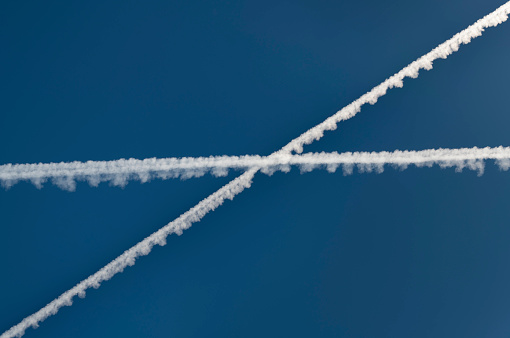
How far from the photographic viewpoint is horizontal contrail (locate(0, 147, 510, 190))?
50.4 inches

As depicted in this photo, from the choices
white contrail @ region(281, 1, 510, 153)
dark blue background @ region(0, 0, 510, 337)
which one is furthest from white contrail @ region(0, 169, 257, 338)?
white contrail @ region(281, 1, 510, 153)

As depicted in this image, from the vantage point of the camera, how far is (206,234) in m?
1.34

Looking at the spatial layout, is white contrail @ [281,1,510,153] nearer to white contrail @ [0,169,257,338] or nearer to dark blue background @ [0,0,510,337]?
dark blue background @ [0,0,510,337]

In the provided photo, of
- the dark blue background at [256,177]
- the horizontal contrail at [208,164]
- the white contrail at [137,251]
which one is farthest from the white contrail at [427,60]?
the white contrail at [137,251]

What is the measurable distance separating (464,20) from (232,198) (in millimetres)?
873

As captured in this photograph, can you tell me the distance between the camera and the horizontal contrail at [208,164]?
1280 mm

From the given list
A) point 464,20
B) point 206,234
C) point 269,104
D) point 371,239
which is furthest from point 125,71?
point 464,20

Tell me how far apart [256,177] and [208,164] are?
0.15m

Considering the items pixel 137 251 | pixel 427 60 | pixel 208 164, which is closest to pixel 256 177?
pixel 208 164

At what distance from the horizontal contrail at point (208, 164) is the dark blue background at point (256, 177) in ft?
0.08

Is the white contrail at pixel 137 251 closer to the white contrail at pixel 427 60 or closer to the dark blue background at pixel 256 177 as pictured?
the dark blue background at pixel 256 177

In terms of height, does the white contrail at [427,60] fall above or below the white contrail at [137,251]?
above

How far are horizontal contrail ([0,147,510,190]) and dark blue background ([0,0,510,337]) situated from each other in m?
0.02

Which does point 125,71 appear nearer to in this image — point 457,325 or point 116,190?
point 116,190
